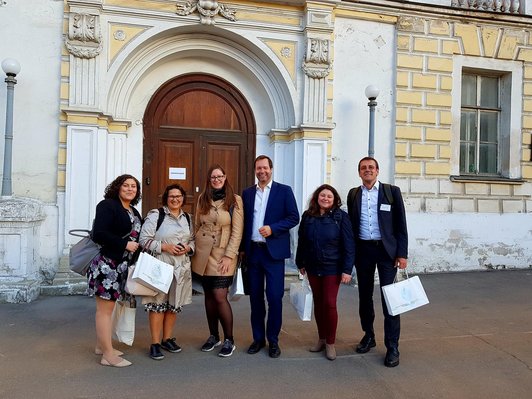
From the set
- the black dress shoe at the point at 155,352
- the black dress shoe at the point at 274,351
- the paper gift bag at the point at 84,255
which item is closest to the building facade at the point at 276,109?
the paper gift bag at the point at 84,255

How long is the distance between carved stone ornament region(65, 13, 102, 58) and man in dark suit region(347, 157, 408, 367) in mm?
4881

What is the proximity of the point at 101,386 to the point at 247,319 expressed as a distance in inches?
89.8

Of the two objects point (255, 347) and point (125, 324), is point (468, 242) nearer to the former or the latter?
point (255, 347)

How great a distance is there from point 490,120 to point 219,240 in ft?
25.0

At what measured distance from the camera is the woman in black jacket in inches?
151

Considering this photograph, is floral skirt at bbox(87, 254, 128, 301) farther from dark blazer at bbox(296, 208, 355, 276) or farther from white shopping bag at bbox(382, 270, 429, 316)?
white shopping bag at bbox(382, 270, 429, 316)

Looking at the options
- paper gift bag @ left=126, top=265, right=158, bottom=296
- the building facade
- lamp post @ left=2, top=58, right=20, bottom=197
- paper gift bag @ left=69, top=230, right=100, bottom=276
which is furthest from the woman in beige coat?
lamp post @ left=2, top=58, right=20, bottom=197

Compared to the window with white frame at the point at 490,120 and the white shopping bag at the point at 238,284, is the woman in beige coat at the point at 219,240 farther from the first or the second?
the window with white frame at the point at 490,120

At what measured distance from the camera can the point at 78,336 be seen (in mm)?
→ 4836

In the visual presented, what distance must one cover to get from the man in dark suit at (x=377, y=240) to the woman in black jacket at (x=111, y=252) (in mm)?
2147

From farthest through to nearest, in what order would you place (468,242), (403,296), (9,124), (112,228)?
1. (468,242)
2. (9,124)
3. (403,296)
4. (112,228)

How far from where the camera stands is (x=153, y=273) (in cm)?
A: 388

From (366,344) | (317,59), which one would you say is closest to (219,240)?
(366,344)

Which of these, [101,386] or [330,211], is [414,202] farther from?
[101,386]
